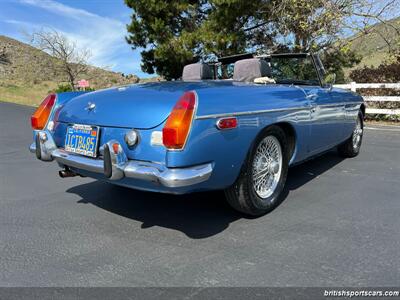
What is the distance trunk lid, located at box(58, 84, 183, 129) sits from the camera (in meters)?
2.98

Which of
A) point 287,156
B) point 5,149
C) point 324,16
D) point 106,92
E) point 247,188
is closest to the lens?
point 247,188

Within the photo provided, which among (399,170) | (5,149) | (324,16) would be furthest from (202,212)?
(324,16)

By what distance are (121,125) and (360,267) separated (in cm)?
200

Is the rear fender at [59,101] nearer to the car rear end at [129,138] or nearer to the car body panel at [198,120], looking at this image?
the car body panel at [198,120]

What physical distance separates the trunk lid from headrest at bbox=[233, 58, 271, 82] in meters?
1.23

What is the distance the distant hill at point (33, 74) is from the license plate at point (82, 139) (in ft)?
142

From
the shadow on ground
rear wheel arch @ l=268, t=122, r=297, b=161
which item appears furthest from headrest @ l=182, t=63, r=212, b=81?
the shadow on ground

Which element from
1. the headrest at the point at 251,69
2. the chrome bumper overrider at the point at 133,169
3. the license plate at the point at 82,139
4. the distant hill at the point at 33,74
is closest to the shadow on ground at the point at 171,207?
the chrome bumper overrider at the point at 133,169

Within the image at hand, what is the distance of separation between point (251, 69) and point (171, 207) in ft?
5.76

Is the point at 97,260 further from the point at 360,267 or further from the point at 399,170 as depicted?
the point at 399,170

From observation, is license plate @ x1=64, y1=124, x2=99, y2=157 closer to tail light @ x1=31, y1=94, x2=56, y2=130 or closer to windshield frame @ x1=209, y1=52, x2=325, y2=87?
tail light @ x1=31, y1=94, x2=56, y2=130

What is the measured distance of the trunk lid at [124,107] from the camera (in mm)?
2977

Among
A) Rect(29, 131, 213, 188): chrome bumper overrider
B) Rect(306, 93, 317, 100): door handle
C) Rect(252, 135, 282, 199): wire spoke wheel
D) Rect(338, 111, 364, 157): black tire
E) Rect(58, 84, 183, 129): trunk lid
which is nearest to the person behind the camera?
Rect(29, 131, 213, 188): chrome bumper overrider

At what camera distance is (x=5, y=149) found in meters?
7.21
